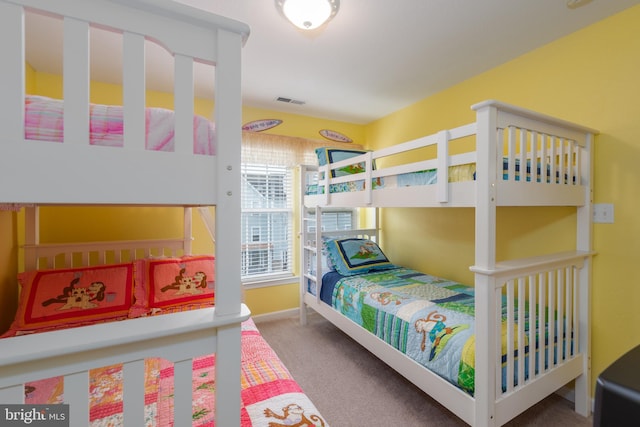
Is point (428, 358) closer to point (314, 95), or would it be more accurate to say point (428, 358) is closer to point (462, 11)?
point (462, 11)

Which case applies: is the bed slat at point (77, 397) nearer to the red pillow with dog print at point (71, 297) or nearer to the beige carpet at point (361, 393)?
the beige carpet at point (361, 393)

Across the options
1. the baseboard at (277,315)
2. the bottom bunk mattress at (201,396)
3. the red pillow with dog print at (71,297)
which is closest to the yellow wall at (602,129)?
the bottom bunk mattress at (201,396)

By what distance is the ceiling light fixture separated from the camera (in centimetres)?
144

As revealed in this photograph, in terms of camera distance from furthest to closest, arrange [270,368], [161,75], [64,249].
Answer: [161,75]
[64,249]
[270,368]

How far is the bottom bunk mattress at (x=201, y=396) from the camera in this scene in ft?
3.36

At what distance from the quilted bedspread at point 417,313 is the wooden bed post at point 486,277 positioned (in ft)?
0.30

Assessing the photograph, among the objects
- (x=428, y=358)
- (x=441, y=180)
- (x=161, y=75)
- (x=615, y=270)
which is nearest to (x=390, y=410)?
(x=428, y=358)

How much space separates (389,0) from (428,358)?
2.01 m

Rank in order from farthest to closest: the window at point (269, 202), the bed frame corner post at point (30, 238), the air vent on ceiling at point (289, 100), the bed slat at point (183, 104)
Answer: the window at point (269, 202) < the air vent on ceiling at point (289, 100) < the bed frame corner post at point (30, 238) < the bed slat at point (183, 104)

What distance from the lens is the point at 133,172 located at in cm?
64

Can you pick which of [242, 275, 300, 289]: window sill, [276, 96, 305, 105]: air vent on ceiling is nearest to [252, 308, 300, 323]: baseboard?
[242, 275, 300, 289]: window sill

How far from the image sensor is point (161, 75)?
2.42 meters

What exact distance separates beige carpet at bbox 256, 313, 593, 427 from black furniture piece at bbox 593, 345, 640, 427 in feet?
5.39

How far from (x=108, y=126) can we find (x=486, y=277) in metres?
1.50
